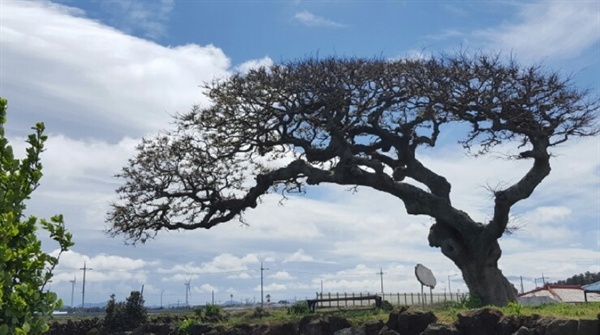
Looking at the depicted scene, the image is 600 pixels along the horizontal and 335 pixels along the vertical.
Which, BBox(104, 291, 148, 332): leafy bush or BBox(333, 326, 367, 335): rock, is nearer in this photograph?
BBox(333, 326, 367, 335): rock

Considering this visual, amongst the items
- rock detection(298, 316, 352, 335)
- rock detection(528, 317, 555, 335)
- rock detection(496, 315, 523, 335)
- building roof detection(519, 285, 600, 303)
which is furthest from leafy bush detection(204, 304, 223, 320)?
building roof detection(519, 285, 600, 303)

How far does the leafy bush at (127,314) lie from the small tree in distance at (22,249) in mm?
25977

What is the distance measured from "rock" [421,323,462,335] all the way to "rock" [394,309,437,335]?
0.48 meters

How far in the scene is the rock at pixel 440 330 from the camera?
1625 cm

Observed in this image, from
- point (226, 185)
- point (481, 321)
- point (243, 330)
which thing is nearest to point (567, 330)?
point (481, 321)

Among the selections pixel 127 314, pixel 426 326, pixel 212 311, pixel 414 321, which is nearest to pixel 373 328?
pixel 414 321

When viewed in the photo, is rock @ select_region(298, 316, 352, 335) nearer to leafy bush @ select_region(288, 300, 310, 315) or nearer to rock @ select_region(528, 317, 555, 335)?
rock @ select_region(528, 317, 555, 335)

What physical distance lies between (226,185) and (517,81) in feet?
36.2

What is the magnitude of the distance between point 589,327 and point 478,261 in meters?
8.75

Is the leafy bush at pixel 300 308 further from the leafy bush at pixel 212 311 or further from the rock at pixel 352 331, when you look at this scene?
the rock at pixel 352 331

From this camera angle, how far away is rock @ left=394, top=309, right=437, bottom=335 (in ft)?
56.1

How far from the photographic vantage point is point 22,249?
4.96 meters

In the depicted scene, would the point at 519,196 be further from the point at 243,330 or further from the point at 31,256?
the point at 31,256

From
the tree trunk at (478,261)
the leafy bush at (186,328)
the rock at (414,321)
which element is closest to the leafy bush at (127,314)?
the leafy bush at (186,328)
